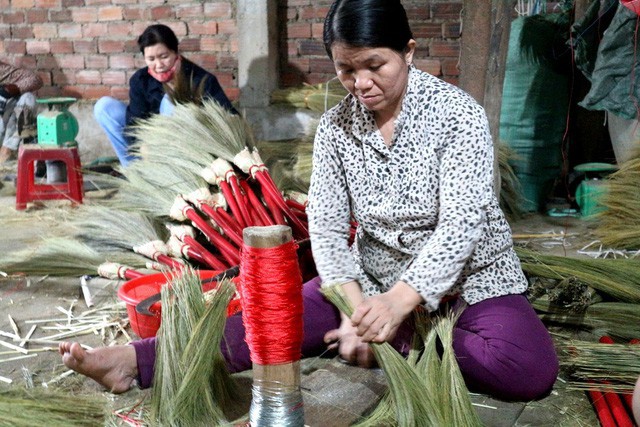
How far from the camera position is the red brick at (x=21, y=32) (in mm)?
6496

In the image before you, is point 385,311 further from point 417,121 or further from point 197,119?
point 197,119

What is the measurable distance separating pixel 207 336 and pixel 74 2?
5.01 metres

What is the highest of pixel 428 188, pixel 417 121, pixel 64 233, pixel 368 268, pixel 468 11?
pixel 468 11

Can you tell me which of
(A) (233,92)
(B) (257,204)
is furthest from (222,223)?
(A) (233,92)

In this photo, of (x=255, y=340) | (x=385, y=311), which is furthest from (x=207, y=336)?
(x=385, y=311)

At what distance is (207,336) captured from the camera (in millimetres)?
1952

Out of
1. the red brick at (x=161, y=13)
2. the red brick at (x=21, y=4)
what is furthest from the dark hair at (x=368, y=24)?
the red brick at (x=21, y=4)

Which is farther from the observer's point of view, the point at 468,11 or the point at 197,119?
the point at 197,119

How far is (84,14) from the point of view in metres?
6.22

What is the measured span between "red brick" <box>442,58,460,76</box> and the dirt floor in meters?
1.25

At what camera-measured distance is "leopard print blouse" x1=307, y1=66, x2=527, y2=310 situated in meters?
1.95

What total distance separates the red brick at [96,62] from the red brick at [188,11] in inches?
31.2

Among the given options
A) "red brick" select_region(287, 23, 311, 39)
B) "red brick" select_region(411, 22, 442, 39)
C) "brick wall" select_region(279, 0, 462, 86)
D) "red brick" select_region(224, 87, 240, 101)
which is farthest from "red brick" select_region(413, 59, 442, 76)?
"red brick" select_region(224, 87, 240, 101)

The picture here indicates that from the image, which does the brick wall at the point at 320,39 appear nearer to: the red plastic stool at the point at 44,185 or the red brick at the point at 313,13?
the red brick at the point at 313,13
